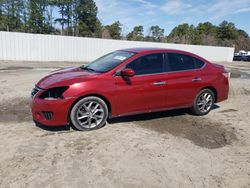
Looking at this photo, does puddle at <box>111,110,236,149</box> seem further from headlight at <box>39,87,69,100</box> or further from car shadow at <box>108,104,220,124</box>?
headlight at <box>39,87,69,100</box>

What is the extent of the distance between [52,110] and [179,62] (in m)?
3.01

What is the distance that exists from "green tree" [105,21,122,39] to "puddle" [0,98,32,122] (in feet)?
136

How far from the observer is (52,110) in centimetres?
465

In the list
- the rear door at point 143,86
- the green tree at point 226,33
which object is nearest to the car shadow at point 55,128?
the rear door at point 143,86

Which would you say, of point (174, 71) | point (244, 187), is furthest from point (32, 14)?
point (244, 187)

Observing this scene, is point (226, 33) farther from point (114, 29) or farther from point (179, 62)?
point (179, 62)

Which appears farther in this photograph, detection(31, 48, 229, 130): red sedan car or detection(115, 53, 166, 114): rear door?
detection(115, 53, 166, 114): rear door

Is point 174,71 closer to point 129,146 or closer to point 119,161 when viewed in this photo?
point 129,146

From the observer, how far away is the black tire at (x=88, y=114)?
484 cm

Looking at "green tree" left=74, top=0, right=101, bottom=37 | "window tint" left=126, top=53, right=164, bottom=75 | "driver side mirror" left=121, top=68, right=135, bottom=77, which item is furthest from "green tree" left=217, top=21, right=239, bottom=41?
"driver side mirror" left=121, top=68, right=135, bottom=77

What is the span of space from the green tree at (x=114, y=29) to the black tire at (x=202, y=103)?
41.9m

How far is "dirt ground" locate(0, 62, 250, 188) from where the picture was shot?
3.33 m

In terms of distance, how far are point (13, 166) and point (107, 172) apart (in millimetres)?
1283

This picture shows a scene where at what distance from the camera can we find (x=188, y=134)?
504cm
